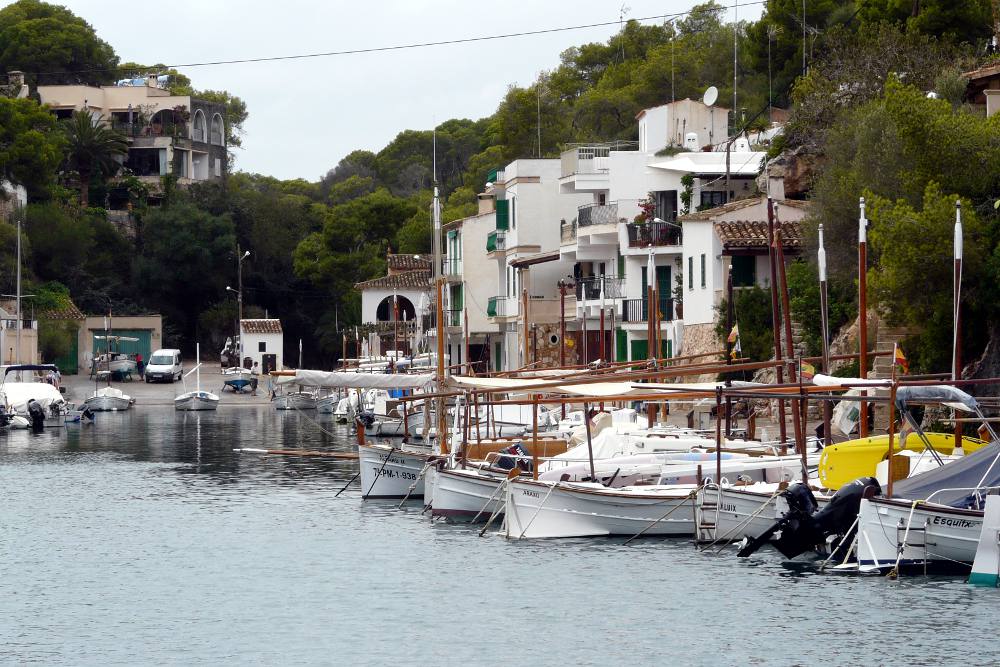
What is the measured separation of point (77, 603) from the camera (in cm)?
2772

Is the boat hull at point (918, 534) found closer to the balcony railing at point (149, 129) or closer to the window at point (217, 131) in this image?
the balcony railing at point (149, 129)

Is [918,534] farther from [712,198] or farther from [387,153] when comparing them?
[387,153]

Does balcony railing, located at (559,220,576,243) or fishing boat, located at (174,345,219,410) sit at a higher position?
balcony railing, located at (559,220,576,243)

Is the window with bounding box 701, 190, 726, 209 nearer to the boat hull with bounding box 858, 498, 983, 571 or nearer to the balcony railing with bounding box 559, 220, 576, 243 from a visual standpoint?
the balcony railing with bounding box 559, 220, 576, 243

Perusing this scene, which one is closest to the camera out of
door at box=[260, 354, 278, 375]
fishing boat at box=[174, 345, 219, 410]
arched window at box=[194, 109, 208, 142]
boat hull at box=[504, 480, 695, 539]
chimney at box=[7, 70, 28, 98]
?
boat hull at box=[504, 480, 695, 539]

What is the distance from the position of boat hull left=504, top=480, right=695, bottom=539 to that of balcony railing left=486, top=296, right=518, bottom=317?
47312mm

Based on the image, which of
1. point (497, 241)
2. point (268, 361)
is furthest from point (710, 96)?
point (268, 361)

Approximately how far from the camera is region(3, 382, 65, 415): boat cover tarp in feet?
247

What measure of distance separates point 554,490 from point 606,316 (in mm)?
37070

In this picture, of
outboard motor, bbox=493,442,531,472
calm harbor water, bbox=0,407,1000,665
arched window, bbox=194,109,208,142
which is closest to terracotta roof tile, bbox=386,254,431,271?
arched window, bbox=194,109,208,142

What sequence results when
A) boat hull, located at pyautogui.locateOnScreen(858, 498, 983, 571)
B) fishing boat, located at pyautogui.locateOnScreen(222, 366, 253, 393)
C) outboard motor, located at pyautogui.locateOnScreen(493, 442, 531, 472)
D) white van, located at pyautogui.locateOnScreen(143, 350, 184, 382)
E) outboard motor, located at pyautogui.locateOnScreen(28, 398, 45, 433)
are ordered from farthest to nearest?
white van, located at pyautogui.locateOnScreen(143, 350, 184, 382), fishing boat, located at pyautogui.locateOnScreen(222, 366, 253, 393), outboard motor, located at pyautogui.locateOnScreen(28, 398, 45, 433), outboard motor, located at pyautogui.locateOnScreen(493, 442, 531, 472), boat hull, located at pyautogui.locateOnScreen(858, 498, 983, 571)

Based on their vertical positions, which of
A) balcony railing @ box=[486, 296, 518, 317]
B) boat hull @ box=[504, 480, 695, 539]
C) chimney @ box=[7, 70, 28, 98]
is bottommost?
boat hull @ box=[504, 480, 695, 539]

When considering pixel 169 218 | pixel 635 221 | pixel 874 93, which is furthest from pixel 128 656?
pixel 169 218

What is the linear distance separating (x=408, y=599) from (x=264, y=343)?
83538 mm
